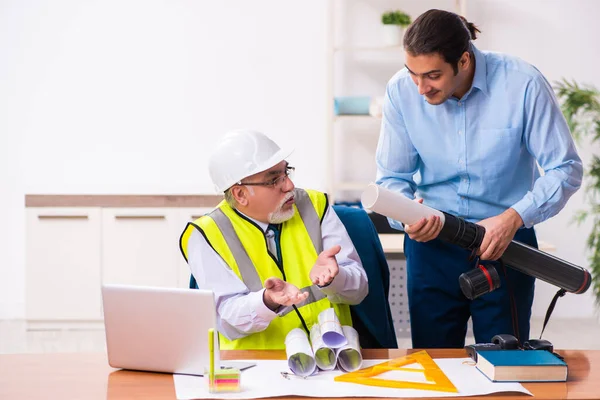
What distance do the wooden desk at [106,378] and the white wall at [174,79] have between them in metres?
3.23

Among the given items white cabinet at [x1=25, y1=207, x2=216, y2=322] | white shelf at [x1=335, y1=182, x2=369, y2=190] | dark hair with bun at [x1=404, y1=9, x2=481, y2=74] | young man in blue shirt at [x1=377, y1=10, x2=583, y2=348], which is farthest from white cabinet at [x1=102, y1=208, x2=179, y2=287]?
dark hair with bun at [x1=404, y1=9, x2=481, y2=74]

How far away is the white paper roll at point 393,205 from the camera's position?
5.92 feet

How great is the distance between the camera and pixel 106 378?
177cm

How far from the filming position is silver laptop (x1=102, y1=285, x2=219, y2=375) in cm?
170

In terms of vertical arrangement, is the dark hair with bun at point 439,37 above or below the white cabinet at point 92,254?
above

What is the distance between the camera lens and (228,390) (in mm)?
1656

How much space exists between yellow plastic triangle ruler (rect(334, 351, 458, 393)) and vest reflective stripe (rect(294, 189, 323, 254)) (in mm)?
460

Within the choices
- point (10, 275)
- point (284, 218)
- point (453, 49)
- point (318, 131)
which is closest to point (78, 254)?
point (10, 275)

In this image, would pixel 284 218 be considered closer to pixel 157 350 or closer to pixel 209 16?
pixel 157 350

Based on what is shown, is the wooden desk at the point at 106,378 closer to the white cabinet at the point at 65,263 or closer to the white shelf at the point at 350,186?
the white cabinet at the point at 65,263

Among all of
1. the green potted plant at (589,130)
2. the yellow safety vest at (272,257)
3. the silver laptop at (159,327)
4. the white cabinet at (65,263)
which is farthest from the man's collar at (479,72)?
the white cabinet at (65,263)

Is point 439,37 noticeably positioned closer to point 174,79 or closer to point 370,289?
point 370,289

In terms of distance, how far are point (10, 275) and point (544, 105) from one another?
3.99 meters

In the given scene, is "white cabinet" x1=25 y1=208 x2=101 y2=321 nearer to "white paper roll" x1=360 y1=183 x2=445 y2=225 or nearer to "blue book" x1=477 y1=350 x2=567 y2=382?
"white paper roll" x1=360 y1=183 x2=445 y2=225
